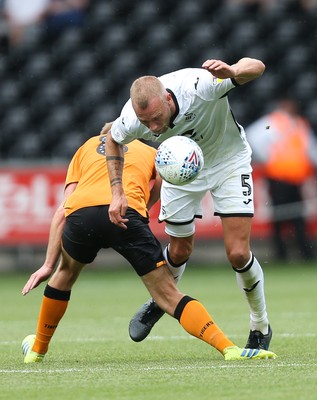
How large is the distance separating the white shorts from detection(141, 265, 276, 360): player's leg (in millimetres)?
740

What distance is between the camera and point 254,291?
6.90 m

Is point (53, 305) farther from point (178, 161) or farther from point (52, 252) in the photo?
point (178, 161)

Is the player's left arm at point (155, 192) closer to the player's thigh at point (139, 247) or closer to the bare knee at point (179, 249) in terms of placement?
the bare knee at point (179, 249)

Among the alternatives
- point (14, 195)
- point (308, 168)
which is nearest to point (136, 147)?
point (14, 195)

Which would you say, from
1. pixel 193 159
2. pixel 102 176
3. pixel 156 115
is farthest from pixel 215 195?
pixel 156 115

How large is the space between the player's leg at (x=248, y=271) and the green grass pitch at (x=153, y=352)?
198 mm

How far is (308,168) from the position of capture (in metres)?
15.7

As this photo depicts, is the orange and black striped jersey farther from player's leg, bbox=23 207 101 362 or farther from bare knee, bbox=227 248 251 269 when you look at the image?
bare knee, bbox=227 248 251 269

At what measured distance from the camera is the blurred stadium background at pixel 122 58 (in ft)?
57.5

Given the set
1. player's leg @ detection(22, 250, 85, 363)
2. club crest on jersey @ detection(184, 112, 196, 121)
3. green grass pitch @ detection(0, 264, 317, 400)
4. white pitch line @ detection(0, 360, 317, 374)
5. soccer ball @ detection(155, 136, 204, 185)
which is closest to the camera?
green grass pitch @ detection(0, 264, 317, 400)

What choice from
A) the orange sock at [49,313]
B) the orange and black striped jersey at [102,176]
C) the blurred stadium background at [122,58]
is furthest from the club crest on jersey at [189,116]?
the blurred stadium background at [122,58]

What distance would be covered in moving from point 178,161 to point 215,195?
3.39 ft

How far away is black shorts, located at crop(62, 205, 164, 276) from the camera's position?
6328 mm

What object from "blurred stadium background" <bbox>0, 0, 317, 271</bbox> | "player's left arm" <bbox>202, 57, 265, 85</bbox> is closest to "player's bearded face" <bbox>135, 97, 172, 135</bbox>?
"player's left arm" <bbox>202, 57, 265, 85</bbox>
